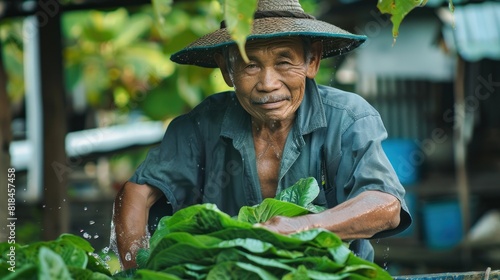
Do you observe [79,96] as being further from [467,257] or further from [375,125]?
[375,125]

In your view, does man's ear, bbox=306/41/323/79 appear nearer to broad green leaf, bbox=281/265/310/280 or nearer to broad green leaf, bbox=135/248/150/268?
broad green leaf, bbox=135/248/150/268

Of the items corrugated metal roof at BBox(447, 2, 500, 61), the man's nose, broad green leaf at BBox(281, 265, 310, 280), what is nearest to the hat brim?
the man's nose

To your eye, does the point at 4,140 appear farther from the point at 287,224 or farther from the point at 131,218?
the point at 287,224

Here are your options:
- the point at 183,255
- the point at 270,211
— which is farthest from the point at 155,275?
the point at 270,211

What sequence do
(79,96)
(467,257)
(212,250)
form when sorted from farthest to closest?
(79,96) → (467,257) → (212,250)

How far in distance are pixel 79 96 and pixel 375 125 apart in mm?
8189

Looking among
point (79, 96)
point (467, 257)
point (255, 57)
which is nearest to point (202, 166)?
point (255, 57)

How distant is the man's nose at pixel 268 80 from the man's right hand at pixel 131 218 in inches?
26.7

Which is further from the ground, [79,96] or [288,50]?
[288,50]

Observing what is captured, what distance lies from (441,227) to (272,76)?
579 cm

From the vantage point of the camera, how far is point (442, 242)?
8.82m

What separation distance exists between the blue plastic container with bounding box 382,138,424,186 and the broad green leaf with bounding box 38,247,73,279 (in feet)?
20.7

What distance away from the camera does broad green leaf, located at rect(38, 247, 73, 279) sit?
2.32 meters

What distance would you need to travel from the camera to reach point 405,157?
28.3 feet
